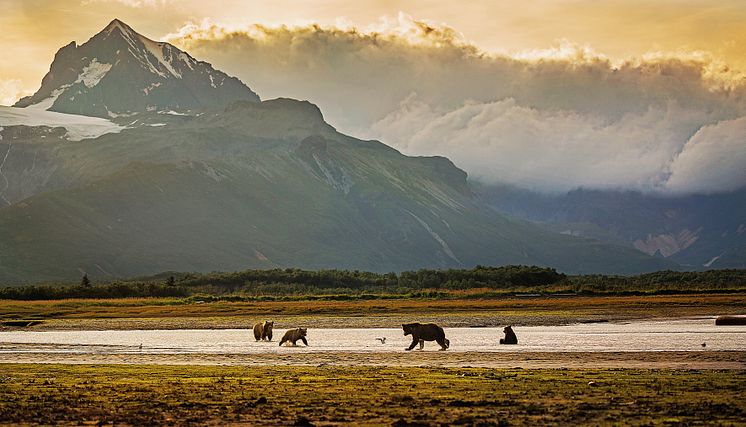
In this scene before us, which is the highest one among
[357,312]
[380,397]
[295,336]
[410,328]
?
[357,312]

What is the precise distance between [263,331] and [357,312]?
43616mm

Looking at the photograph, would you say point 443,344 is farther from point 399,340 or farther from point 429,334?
point 399,340

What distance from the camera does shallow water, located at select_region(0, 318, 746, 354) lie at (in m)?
52.8

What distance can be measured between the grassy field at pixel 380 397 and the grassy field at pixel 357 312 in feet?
153

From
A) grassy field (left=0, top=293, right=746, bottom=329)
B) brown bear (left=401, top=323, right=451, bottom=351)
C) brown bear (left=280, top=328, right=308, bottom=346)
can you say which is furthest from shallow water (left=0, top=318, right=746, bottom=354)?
grassy field (left=0, top=293, right=746, bottom=329)

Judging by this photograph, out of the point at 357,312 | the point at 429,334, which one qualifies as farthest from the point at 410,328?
the point at 357,312

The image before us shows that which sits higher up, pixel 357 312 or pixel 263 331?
pixel 357 312

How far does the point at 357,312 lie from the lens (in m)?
111

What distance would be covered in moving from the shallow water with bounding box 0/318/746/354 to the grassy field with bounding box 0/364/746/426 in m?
13.9

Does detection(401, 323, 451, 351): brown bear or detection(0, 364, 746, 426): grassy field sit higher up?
detection(401, 323, 451, 351): brown bear

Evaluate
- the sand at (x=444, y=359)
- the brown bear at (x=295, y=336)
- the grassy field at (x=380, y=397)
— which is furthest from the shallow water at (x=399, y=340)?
the grassy field at (x=380, y=397)

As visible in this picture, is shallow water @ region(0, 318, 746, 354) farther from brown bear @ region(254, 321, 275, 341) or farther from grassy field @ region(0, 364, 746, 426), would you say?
grassy field @ region(0, 364, 746, 426)

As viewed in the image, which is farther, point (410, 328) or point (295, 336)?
point (295, 336)

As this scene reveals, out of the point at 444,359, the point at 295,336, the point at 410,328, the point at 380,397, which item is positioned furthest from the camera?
the point at 295,336
